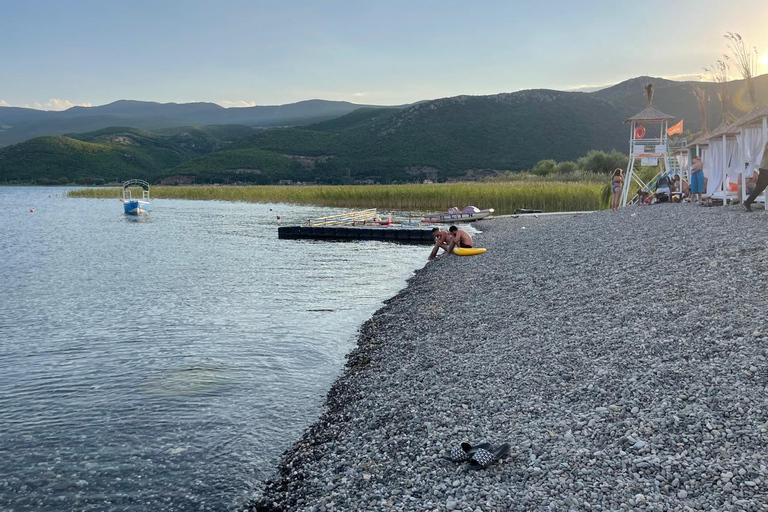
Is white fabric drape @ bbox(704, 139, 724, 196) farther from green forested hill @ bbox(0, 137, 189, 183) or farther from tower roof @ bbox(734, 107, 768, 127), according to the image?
green forested hill @ bbox(0, 137, 189, 183)

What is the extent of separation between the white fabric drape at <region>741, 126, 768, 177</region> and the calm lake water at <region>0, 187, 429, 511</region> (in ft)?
33.8

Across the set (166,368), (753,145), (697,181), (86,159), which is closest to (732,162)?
(697,181)

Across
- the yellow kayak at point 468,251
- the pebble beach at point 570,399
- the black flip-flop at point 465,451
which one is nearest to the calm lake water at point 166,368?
the pebble beach at point 570,399

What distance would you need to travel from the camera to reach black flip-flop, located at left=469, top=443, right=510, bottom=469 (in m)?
5.04

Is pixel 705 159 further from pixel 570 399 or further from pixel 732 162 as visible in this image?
pixel 570 399

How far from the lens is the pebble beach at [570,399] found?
14.8 feet

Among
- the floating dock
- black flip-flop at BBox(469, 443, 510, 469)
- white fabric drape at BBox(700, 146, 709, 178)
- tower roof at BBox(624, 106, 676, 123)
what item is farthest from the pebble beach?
tower roof at BBox(624, 106, 676, 123)

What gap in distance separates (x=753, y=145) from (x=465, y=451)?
15.6m

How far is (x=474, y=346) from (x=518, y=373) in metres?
1.67

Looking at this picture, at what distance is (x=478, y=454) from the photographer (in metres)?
5.11

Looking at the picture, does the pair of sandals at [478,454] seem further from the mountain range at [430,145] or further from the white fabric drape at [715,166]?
the mountain range at [430,145]

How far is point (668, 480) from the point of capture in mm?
4355

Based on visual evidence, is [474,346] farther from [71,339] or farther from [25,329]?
[25,329]

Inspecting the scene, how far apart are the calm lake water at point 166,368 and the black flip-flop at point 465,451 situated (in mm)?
2018
